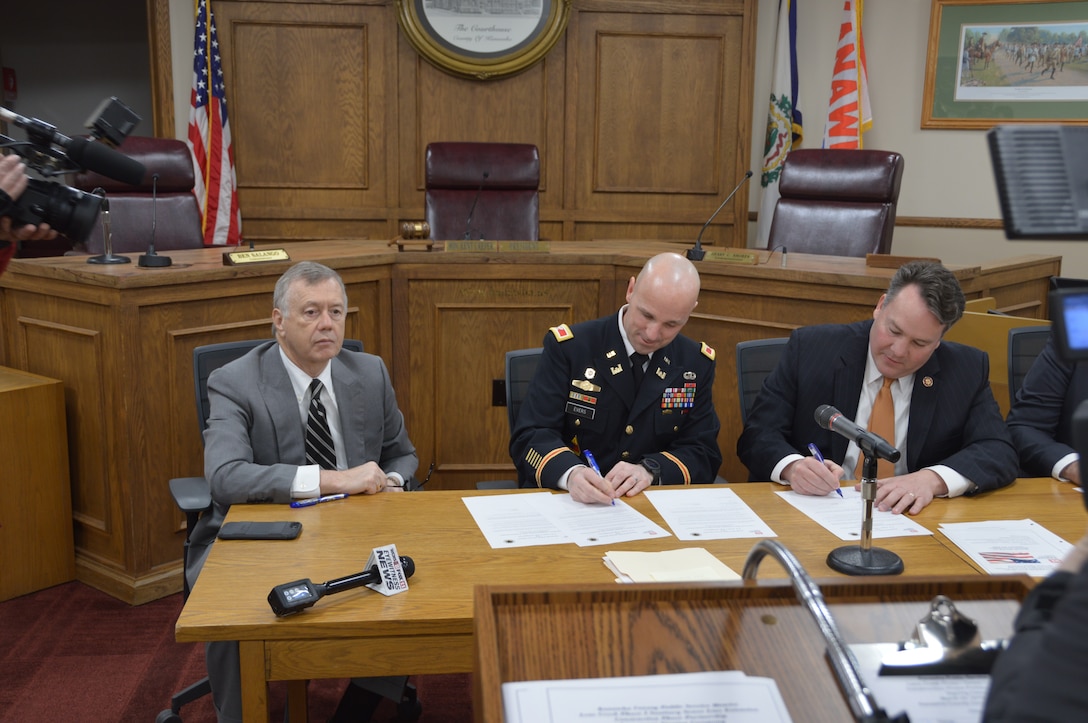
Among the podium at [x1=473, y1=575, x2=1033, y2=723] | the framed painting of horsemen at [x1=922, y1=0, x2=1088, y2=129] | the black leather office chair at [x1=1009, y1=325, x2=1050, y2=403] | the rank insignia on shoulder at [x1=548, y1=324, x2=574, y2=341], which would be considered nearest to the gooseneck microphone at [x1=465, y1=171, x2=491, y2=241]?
the rank insignia on shoulder at [x1=548, y1=324, x2=574, y2=341]

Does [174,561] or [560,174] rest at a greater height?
[560,174]

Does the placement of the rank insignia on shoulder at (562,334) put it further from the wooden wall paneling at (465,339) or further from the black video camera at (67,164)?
the wooden wall paneling at (465,339)

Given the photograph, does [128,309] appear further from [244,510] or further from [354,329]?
[244,510]

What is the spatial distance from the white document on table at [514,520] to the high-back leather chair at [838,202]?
2822mm

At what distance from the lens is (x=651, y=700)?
33.9 inches

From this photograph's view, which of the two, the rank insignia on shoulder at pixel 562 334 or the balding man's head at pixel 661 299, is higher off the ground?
the balding man's head at pixel 661 299

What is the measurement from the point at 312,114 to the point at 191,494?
146 inches

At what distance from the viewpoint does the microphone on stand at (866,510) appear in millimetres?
1591

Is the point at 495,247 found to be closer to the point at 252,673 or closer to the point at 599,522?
the point at 599,522

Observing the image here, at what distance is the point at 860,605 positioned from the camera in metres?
0.95

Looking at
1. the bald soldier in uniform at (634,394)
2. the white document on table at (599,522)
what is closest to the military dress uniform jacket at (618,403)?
the bald soldier in uniform at (634,394)

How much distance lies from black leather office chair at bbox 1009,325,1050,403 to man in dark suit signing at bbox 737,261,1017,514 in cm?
40

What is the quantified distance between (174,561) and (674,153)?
3662 millimetres

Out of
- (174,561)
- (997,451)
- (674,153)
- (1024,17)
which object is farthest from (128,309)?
(1024,17)
